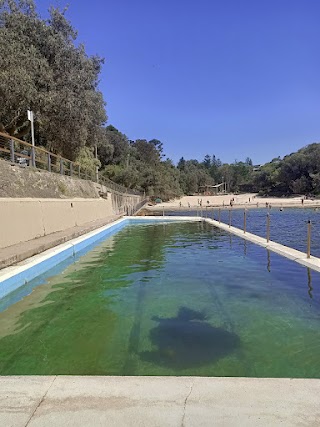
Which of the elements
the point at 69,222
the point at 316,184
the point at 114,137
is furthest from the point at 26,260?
the point at 316,184

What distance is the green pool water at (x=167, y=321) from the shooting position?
3926 millimetres

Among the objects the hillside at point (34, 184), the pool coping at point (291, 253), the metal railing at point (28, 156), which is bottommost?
the pool coping at point (291, 253)

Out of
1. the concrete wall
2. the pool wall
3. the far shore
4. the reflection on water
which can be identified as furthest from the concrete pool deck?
the far shore

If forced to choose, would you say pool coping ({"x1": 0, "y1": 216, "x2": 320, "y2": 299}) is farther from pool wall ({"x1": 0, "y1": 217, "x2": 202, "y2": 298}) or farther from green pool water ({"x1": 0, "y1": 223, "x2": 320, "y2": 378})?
green pool water ({"x1": 0, "y1": 223, "x2": 320, "y2": 378})

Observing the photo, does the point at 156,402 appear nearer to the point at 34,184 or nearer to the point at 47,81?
the point at 34,184

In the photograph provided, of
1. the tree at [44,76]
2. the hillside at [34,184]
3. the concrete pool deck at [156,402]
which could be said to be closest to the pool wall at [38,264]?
the hillside at [34,184]

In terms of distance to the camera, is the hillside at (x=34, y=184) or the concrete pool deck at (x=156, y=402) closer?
the concrete pool deck at (x=156, y=402)

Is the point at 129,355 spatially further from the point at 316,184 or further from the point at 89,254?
the point at 316,184

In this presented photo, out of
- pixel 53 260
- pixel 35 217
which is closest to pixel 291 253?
pixel 53 260

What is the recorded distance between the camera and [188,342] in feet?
14.7

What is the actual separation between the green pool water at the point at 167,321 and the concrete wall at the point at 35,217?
1.79 m

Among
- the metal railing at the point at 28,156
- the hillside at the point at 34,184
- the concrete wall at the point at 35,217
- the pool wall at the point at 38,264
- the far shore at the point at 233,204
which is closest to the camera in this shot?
the pool wall at the point at 38,264

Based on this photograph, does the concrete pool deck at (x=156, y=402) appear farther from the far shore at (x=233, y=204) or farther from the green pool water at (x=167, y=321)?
the far shore at (x=233, y=204)

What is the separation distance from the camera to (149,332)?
191 inches
